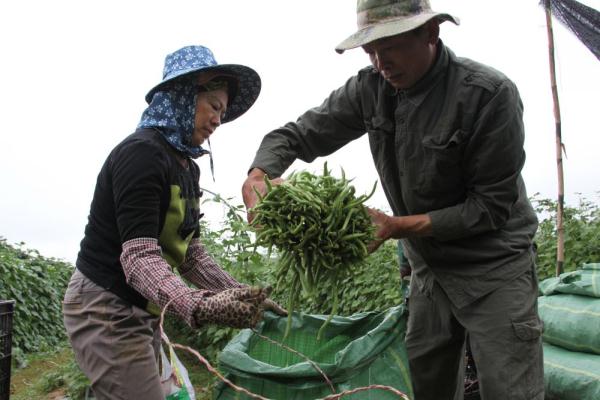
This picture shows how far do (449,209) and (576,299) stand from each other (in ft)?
5.55

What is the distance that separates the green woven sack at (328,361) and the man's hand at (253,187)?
32.3 inches

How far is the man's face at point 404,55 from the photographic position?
8.09 feet

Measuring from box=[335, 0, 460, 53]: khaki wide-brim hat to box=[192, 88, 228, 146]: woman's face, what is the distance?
1.83 feet

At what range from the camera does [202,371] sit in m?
6.07

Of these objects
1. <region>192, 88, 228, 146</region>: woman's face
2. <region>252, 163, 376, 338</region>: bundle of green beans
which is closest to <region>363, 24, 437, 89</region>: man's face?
<region>252, 163, 376, 338</region>: bundle of green beans

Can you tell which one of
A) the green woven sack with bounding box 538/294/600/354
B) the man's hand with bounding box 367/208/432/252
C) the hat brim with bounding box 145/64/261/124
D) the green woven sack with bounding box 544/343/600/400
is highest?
the hat brim with bounding box 145/64/261/124

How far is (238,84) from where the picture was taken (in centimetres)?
289

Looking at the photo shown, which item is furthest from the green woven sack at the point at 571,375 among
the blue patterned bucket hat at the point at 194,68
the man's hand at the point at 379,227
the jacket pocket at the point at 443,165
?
the blue patterned bucket hat at the point at 194,68

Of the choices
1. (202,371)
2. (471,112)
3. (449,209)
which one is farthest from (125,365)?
(202,371)

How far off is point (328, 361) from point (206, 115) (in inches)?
58.9

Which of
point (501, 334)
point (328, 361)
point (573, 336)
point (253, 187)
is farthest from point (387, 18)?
point (573, 336)

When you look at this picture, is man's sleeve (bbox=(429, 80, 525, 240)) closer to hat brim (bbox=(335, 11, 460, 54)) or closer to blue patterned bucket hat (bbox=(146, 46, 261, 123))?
hat brim (bbox=(335, 11, 460, 54))

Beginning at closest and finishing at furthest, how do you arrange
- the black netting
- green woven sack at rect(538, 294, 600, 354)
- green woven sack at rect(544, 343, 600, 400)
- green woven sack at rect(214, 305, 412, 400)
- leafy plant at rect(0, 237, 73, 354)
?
green woven sack at rect(214, 305, 412, 400)
green woven sack at rect(544, 343, 600, 400)
green woven sack at rect(538, 294, 600, 354)
the black netting
leafy plant at rect(0, 237, 73, 354)

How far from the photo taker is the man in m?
2.51
